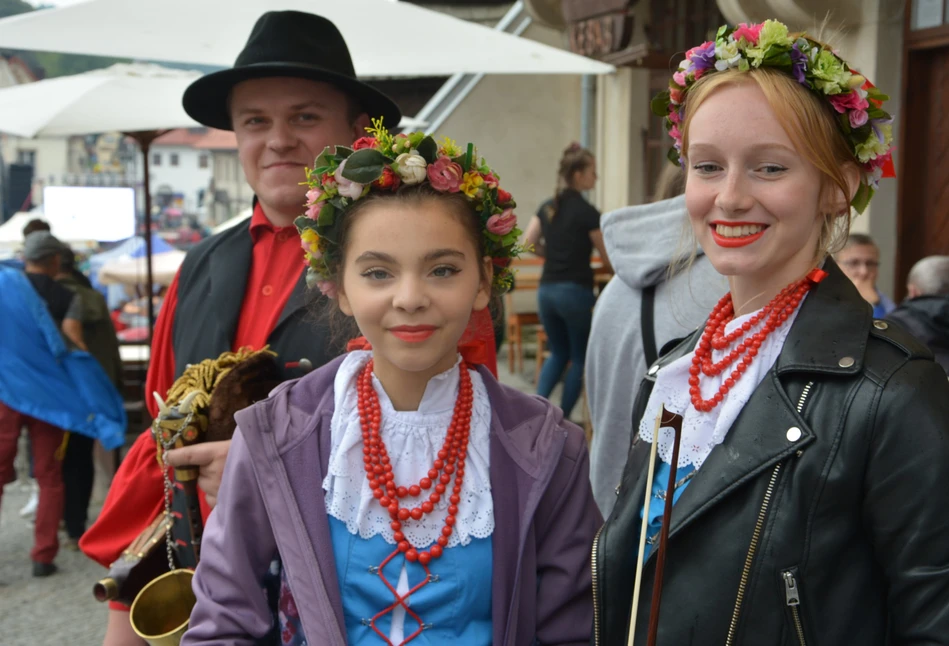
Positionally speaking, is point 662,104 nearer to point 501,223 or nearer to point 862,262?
point 501,223

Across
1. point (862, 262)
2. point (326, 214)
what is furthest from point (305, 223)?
point (862, 262)

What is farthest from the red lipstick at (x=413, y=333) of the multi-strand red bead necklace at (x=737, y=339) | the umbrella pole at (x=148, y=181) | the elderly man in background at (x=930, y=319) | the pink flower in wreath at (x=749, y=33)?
the umbrella pole at (x=148, y=181)

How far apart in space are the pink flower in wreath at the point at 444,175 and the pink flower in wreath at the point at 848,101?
673 millimetres

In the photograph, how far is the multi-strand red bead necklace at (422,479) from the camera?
5.54 feet

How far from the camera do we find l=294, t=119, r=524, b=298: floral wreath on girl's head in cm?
173

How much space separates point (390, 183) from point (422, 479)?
56 cm

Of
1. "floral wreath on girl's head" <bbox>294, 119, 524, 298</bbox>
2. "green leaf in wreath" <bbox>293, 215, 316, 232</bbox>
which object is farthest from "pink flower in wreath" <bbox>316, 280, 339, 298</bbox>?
"green leaf in wreath" <bbox>293, 215, 316, 232</bbox>

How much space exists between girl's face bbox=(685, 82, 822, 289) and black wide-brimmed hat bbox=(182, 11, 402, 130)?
1.18 m

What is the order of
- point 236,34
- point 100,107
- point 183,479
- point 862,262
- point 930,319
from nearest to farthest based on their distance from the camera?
point 183,479 < point 930,319 < point 862,262 < point 236,34 < point 100,107

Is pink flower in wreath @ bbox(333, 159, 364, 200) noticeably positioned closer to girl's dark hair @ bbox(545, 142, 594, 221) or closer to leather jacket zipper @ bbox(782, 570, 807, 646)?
leather jacket zipper @ bbox(782, 570, 807, 646)

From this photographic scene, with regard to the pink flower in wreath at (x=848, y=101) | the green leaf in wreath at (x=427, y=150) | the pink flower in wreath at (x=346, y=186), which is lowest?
the pink flower in wreath at (x=346, y=186)

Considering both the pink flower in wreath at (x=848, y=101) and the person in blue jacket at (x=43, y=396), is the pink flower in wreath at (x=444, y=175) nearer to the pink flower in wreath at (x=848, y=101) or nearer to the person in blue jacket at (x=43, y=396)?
the pink flower in wreath at (x=848, y=101)

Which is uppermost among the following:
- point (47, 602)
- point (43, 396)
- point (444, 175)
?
point (444, 175)

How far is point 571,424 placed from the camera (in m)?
1.88
